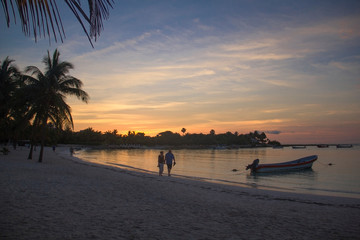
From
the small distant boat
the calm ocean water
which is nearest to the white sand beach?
the calm ocean water

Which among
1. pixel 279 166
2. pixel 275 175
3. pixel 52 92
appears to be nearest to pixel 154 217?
pixel 52 92

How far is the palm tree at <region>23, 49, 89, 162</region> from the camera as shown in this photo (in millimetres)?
19766

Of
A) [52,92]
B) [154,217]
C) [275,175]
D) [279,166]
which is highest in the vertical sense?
[52,92]

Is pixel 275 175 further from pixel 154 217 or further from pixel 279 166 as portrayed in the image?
pixel 154 217

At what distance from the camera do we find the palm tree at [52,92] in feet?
64.8

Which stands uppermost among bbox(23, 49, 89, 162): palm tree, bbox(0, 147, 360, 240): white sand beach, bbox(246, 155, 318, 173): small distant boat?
bbox(23, 49, 89, 162): palm tree

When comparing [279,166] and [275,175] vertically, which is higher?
[279,166]

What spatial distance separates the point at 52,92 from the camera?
65.5 feet

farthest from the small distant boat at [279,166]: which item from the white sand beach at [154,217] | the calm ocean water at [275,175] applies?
the white sand beach at [154,217]

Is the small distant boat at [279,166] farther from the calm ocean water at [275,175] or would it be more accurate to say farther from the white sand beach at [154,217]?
the white sand beach at [154,217]

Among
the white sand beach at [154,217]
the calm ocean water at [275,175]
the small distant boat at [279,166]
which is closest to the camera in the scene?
the white sand beach at [154,217]

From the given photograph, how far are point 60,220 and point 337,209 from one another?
29.9 ft

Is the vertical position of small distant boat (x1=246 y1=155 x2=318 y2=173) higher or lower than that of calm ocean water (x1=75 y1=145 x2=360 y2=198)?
higher

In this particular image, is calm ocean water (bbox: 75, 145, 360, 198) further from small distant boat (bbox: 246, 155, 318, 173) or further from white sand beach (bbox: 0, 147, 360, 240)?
white sand beach (bbox: 0, 147, 360, 240)
